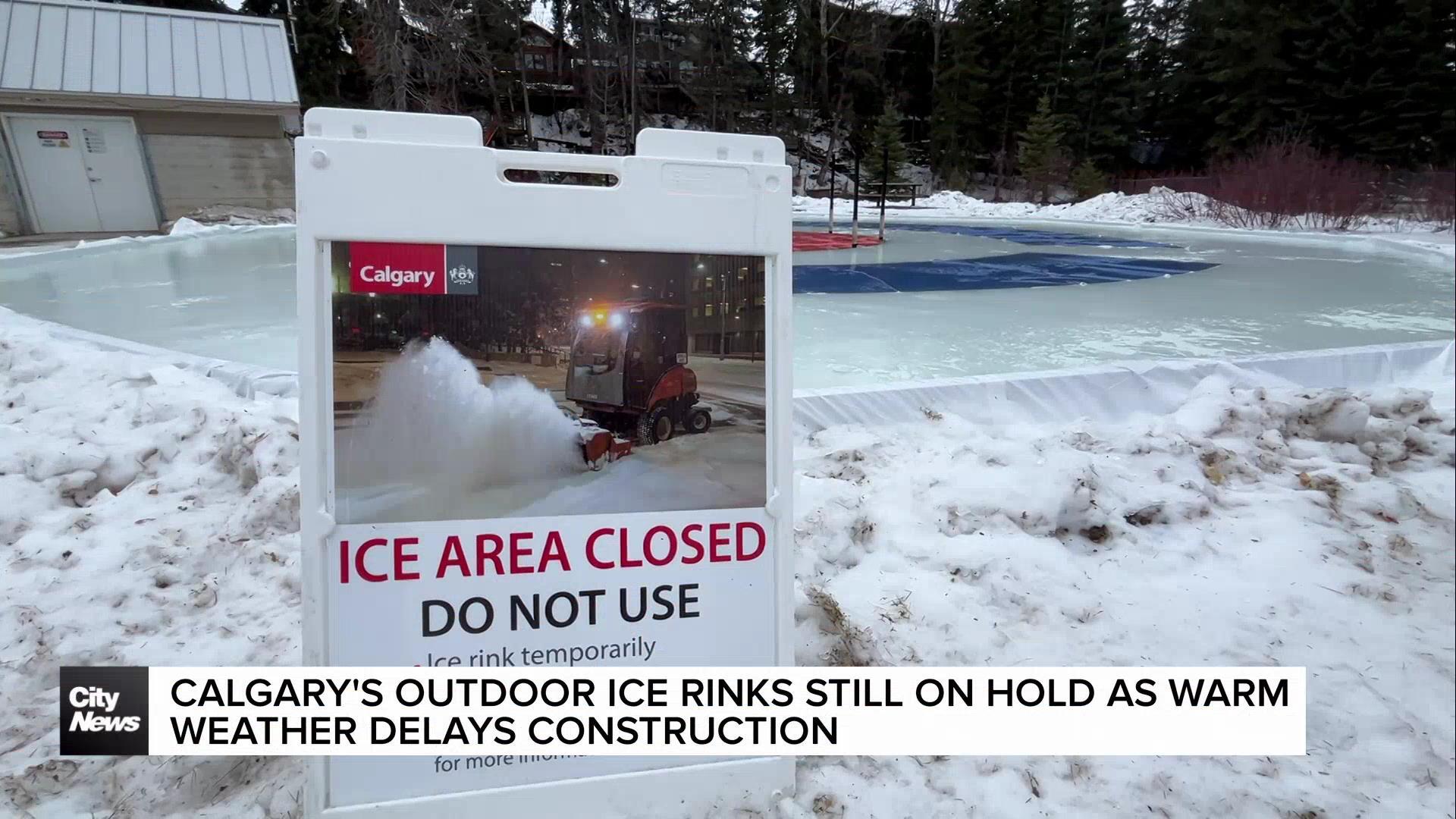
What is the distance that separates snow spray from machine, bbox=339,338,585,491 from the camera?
87cm

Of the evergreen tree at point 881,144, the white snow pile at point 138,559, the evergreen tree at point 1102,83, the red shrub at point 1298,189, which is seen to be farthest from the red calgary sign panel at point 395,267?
the evergreen tree at point 881,144

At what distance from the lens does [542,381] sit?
0.92 meters

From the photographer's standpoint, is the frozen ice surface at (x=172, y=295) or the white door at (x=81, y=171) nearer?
the frozen ice surface at (x=172, y=295)

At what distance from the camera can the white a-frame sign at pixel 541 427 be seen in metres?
0.85

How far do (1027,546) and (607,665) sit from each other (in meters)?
1.11

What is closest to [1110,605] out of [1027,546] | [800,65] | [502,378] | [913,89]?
[1027,546]

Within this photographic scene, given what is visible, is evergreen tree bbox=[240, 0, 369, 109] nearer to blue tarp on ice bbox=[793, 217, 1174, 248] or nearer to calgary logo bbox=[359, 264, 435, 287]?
calgary logo bbox=[359, 264, 435, 287]

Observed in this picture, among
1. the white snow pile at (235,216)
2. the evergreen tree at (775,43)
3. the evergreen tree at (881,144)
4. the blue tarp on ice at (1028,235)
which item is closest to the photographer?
the evergreen tree at (775,43)

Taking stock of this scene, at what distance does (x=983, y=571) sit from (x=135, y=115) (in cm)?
720

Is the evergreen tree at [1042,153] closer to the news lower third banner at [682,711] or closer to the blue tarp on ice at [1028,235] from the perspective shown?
A: the blue tarp on ice at [1028,235]

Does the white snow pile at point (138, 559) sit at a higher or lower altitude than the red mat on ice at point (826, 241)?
lower

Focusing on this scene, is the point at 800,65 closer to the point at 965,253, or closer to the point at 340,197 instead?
the point at 965,253

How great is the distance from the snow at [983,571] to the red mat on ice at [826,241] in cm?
686

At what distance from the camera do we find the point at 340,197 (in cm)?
83
